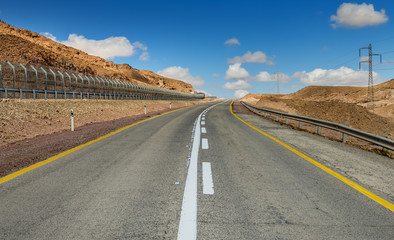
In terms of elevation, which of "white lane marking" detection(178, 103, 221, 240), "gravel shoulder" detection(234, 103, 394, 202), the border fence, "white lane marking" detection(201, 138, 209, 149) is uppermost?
the border fence

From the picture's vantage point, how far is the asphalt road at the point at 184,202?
109 inches

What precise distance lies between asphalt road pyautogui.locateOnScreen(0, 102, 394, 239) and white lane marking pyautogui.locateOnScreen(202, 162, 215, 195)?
0.02m

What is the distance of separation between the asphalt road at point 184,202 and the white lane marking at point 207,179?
0.8 inches

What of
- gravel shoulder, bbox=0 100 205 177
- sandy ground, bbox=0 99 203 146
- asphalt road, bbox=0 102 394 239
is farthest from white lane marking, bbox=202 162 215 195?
sandy ground, bbox=0 99 203 146

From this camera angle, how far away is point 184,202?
138 inches

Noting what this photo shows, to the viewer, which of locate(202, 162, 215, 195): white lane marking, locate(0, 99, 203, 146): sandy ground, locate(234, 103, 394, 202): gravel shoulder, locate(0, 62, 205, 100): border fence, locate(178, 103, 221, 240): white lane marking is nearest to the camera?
locate(178, 103, 221, 240): white lane marking

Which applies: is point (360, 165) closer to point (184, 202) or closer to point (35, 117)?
point (184, 202)

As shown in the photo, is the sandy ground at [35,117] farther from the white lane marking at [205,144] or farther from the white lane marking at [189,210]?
the white lane marking at [189,210]

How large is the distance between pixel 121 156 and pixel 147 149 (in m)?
1.07

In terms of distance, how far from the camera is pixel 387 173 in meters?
5.31

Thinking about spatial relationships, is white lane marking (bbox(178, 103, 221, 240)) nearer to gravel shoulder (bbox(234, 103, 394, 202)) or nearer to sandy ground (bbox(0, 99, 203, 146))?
gravel shoulder (bbox(234, 103, 394, 202))

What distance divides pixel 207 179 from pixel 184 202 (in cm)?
114

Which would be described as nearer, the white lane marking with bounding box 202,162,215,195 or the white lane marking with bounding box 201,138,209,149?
the white lane marking with bounding box 202,162,215,195

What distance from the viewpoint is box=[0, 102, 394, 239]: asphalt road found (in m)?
2.78
